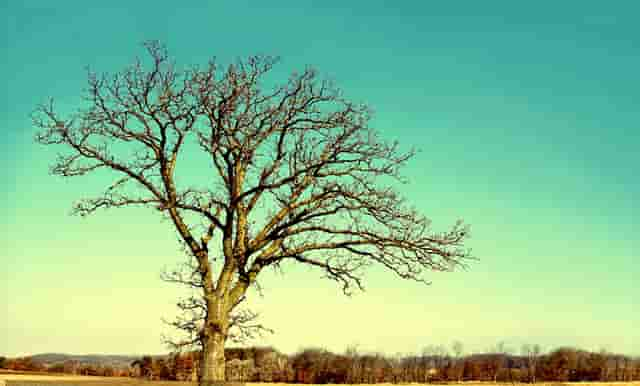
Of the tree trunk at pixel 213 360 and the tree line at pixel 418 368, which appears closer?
the tree trunk at pixel 213 360

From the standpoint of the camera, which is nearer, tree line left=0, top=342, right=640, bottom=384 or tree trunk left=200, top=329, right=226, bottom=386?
tree trunk left=200, top=329, right=226, bottom=386

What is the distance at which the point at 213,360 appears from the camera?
1340cm

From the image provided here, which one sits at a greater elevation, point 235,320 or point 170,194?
point 170,194

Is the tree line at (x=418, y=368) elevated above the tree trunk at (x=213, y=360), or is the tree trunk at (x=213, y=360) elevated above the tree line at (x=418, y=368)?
the tree trunk at (x=213, y=360)

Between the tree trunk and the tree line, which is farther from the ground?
the tree trunk

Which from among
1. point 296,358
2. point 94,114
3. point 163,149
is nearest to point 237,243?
point 163,149

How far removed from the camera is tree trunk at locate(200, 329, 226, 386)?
522 inches

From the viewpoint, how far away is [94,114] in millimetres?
14680

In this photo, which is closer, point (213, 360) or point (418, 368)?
point (213, 360)

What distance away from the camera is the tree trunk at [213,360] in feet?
43.5

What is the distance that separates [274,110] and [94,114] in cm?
411

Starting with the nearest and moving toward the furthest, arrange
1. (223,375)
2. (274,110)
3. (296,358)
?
(223,375) → (274,110) → (296,358)

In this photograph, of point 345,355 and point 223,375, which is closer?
point 223,375

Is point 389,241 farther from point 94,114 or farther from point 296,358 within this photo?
point 296,358
